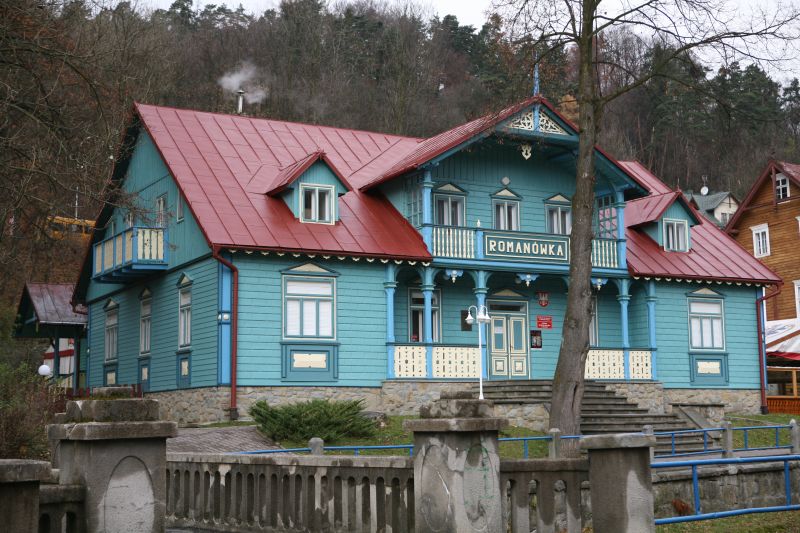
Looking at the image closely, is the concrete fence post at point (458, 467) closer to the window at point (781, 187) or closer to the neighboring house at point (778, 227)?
the neighboring house at point (778, 227)

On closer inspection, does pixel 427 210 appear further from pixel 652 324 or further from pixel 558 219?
pixel 652 324

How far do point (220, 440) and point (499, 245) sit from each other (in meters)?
10.8

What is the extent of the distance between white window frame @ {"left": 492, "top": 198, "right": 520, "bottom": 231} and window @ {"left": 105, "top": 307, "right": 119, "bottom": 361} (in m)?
12.1

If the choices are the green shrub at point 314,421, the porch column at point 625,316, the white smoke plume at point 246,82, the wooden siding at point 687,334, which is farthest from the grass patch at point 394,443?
the white smoke plume at point 246,82

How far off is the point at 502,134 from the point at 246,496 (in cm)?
1855

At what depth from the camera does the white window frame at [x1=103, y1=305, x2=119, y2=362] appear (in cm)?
3312

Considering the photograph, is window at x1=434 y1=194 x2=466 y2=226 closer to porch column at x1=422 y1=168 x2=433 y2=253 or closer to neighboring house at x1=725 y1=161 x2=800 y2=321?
porch column at x1=422 y1=168 x2=433 y2=253

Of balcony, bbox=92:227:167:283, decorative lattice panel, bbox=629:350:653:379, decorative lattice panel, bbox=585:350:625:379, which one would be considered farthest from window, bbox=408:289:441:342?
balcony, bbox=92:227:167:283

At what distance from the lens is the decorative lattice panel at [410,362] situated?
2794 cm

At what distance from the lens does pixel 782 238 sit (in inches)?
1884

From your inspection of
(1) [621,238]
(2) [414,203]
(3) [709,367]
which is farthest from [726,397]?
(2) [414,203]

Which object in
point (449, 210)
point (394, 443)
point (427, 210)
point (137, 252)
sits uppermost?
point (449, 210)

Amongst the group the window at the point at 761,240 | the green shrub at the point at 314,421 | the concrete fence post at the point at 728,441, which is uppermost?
the window at the point at 761,240

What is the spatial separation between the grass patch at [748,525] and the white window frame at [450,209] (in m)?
14.8
